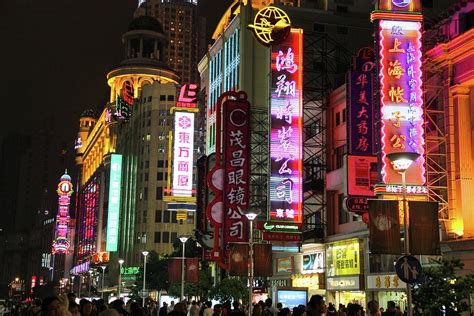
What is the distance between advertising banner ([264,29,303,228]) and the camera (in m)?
38.7

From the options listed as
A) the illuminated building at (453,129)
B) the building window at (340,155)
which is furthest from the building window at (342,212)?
the illuminated building at (453,129)

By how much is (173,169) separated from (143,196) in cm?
4209

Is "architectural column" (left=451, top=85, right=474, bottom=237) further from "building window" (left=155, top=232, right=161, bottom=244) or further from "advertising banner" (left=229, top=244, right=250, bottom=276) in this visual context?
"building window" (left=155, top=232, right=161, bottom=244)

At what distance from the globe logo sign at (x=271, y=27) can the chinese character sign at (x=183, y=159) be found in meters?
30.1

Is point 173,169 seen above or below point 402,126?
above

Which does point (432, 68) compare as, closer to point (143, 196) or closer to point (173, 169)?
point (173, 169)

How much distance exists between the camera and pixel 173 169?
2822 inches

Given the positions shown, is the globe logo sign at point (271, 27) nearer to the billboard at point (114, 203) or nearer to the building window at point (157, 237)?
the building window at point (157, 237)

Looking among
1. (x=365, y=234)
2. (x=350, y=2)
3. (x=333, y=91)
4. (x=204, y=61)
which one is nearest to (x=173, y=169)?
(x=204, y=61)

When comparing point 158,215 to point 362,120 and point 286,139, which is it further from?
point 362,120

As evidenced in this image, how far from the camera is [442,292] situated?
19.7m

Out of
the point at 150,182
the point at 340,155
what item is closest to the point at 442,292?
the point at 340,155

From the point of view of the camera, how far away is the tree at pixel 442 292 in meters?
19.6

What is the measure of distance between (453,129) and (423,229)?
1140 centimetres
